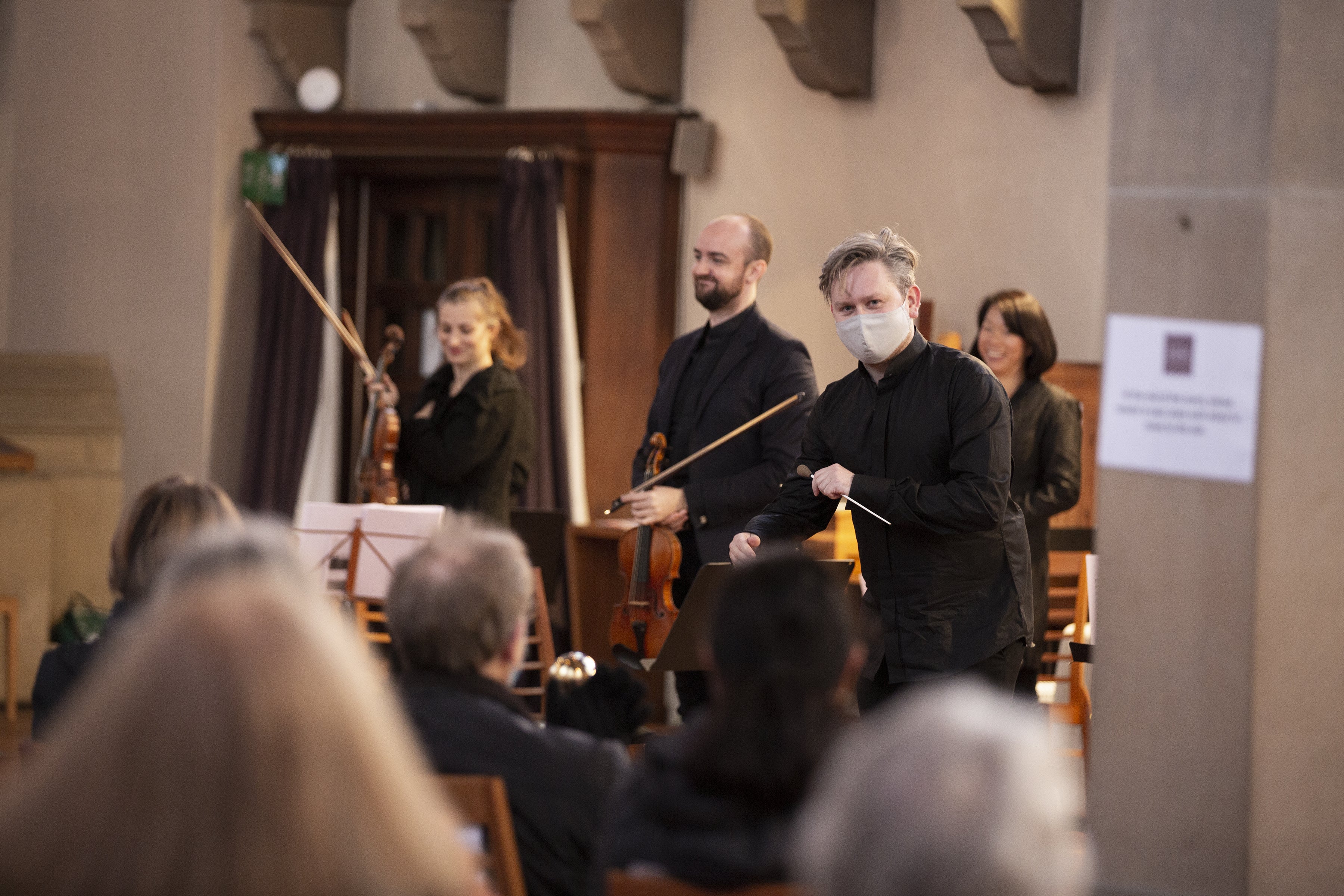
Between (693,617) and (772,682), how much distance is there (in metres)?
1.77

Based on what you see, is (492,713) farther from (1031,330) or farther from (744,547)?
(1031,330)

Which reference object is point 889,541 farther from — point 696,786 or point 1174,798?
point 696,786

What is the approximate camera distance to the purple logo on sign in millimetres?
2410

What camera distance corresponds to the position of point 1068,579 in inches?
202

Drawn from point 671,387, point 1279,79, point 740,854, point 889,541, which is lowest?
point 740,854

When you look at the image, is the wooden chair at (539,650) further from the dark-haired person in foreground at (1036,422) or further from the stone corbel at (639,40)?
the stone corbel at (639,40)

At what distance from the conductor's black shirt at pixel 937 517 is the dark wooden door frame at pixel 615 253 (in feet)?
10.9

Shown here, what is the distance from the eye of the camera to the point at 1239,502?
2.41m

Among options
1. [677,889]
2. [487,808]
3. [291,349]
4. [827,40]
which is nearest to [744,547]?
[487,808]

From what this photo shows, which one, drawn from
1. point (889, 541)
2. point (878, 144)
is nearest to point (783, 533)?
point (889, 541)

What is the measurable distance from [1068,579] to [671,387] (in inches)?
69.5

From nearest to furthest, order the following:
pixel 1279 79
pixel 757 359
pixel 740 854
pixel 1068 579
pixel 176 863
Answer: pixel 176 863 → pixel 740 854 → pixel 1279 79 → pixel 757 359 → pixel 1068 579

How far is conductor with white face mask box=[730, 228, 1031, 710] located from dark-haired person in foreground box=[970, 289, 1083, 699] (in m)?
1.30

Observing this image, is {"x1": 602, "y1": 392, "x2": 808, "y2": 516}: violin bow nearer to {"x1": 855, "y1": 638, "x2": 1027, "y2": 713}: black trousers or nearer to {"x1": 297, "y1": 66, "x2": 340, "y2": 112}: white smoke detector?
{"x1": 855, "y1": 638, "x2": 1027, "y2": 713}: black trousers
